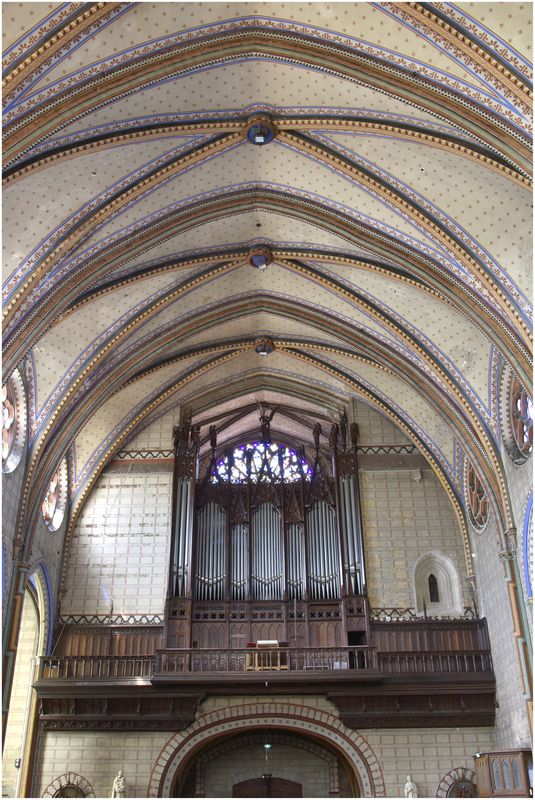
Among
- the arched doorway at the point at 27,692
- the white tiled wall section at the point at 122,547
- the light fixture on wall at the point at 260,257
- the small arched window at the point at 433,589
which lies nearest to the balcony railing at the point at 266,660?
the white tiled wall section at the point at 122,547

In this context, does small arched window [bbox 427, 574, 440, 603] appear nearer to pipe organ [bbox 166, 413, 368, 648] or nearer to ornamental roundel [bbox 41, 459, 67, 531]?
pipe organ [bbox 166, 413, 368, 648]

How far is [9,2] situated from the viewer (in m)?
11.3

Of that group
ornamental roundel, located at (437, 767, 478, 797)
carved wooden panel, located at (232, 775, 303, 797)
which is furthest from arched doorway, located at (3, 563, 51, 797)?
ornamental roundel, located at (437, 767, 478, 797)

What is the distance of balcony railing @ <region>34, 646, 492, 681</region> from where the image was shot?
62.6 feet

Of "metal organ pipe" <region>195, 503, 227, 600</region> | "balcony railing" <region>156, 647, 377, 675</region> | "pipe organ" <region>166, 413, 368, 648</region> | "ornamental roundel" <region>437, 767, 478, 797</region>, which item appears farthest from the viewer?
"metal organ pipe" <region>195, 503, 227, 600</region>

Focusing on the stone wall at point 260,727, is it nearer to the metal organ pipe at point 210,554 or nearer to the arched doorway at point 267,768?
the arched doorway at point 267,768

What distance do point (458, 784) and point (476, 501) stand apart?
6.58 m

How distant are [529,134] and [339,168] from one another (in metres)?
4.49

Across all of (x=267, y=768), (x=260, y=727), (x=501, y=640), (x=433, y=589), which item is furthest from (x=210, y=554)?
(x=501, y=640)

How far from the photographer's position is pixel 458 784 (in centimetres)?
1853

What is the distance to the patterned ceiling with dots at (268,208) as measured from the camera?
12.5m

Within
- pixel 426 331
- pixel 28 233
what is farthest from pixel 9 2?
pixel 426 331

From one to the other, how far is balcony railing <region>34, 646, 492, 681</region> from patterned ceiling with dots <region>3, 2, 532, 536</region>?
173 inches

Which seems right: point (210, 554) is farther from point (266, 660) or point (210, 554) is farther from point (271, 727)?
point (271, 727)
